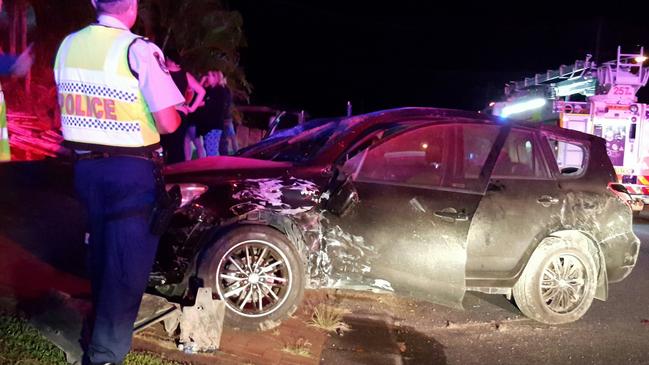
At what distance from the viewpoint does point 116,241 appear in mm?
2549

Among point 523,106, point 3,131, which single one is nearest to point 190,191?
point 3,131

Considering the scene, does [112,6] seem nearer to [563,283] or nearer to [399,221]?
[399,221]

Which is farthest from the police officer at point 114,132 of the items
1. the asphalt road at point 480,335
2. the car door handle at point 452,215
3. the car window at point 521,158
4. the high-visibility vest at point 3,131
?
the car window at point 521,158

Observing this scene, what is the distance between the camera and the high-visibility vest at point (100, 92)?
2469 millimetres

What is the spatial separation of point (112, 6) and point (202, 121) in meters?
7.61

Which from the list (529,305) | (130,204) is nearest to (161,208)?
(130,204)

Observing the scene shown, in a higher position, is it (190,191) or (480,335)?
(190,191)

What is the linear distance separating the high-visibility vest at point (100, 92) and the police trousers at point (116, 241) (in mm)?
88

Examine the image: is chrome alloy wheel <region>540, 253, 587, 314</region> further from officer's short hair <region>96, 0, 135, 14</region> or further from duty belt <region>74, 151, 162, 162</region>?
officer's short hair <region>96, 0, 135, 14</region>

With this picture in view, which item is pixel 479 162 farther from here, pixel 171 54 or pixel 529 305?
pixel 171 54

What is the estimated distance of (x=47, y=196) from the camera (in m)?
7.77

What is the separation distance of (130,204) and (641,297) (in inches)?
236

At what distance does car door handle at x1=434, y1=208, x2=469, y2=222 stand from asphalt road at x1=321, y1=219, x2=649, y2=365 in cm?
104

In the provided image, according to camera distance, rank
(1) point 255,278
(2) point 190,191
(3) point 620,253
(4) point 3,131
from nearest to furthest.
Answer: (4) point 3,131, (2) point 190,191, (1) point 255,278, (3) point 620,253
